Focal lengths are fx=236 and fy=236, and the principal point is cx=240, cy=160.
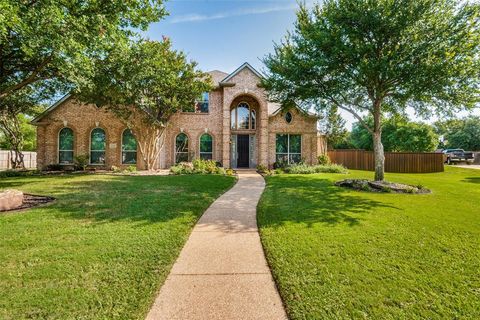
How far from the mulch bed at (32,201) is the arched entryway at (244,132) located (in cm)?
1285

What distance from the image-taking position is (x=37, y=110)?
1947 cm

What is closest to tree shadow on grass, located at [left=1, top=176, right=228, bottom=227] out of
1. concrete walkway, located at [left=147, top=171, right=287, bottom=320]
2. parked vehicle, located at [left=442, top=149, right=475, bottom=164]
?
concrete walkway, located at [left=147, top=171, right=287, bottom=320]

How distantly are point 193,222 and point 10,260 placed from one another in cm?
297

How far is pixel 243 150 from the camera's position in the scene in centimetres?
1920

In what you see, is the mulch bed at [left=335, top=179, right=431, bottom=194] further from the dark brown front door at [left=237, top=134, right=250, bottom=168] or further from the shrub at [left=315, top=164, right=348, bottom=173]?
the dark brown front door at [left=237, top=134, right=250, bottom=168]

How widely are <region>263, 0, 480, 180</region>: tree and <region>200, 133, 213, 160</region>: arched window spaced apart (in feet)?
29.3

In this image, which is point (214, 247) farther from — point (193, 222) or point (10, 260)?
point (10, 260)

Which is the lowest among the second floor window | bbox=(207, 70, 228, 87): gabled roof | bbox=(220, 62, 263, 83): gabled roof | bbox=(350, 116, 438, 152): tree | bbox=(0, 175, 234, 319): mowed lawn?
bbox=(0, 175, 234, 319): mowed lawn

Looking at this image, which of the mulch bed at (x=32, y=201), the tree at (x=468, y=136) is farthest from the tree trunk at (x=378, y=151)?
the tree at (x=468, y=136)

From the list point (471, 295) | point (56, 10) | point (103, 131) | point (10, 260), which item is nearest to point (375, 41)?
point (471, 295)

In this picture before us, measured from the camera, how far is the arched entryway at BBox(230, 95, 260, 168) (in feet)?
62.3

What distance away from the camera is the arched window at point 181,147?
1823 cm

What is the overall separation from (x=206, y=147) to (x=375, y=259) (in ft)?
51.8

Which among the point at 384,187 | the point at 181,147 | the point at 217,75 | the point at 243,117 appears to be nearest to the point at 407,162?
the point at 384,187
